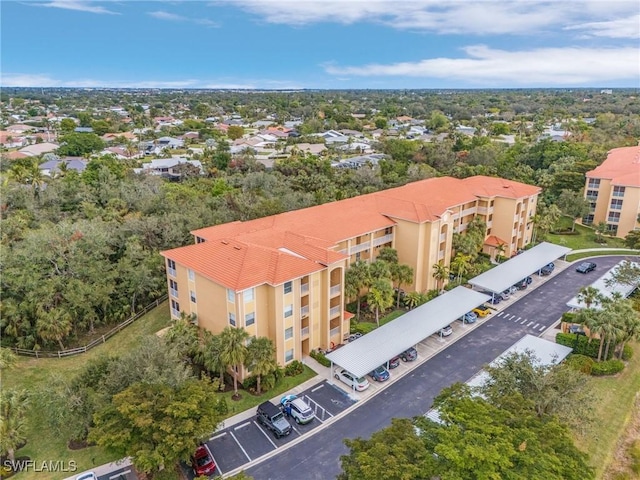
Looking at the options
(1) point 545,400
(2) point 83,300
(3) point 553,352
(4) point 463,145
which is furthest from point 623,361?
(4) point 463,145

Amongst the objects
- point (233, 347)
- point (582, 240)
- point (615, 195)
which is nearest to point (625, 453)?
point (233, 347)

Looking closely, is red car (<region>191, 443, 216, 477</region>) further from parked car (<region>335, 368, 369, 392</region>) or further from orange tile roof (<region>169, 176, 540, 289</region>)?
parked car (<region>335, 368, 369, 392</region>)

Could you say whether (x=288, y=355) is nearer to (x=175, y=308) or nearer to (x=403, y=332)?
(x=403, y=332)

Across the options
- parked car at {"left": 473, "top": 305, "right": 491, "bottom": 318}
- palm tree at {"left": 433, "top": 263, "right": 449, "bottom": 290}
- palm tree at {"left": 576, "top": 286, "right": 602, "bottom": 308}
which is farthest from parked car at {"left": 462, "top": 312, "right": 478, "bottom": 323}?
palm tree at {"left": 576, "top": 286, "right": 602, "bottom": 308}

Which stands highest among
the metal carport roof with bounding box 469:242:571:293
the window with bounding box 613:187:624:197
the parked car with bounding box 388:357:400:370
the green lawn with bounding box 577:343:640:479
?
the window with bounding box 613:187:624:197

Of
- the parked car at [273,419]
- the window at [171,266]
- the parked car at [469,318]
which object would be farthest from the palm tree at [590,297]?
the window at [171,266]
